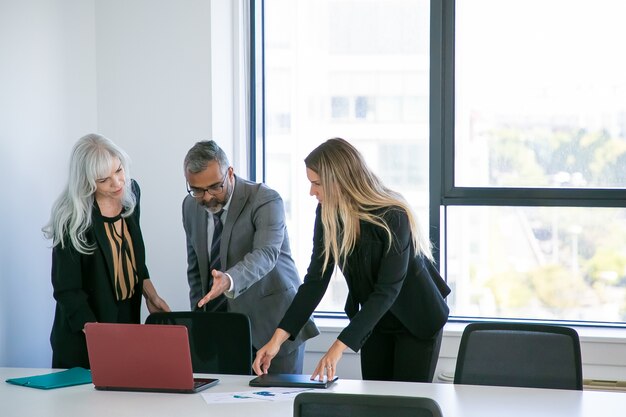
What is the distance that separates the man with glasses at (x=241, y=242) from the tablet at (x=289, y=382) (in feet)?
1.85

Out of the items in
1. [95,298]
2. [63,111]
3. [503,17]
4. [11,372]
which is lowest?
[11,372]

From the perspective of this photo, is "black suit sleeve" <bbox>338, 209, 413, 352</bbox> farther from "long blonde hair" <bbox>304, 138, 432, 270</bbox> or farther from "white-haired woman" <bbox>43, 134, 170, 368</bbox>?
"white-haired woman" <bbox>43, 134, 170, 368</bbox>

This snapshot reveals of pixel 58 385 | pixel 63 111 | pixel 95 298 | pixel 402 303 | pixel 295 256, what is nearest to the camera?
pixel 58 385

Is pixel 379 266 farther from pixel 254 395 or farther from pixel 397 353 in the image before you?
pixel 254 395

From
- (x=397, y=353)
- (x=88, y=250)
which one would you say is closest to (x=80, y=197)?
(x=88, y=250)

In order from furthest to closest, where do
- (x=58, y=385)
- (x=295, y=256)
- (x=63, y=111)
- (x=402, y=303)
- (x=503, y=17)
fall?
1. (x=295, y=256)
2. (x=503, y=17)
3. (x=63, y=111)
4. (x=402, y=303)
5. (x=58, y=385)

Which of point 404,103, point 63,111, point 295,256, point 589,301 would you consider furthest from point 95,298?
point 589,301

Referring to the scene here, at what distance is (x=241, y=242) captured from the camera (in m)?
3.89

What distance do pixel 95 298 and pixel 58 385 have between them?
620 mm

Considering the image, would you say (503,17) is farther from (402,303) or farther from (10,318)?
(10,318)

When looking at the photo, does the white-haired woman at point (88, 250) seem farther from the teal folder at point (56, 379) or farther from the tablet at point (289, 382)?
the tablet at point (289, 382)

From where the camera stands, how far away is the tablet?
311 cm

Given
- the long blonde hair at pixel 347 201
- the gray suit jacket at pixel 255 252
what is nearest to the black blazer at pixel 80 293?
the gray suit jacket at pixel 255 252

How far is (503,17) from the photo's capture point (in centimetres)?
488
